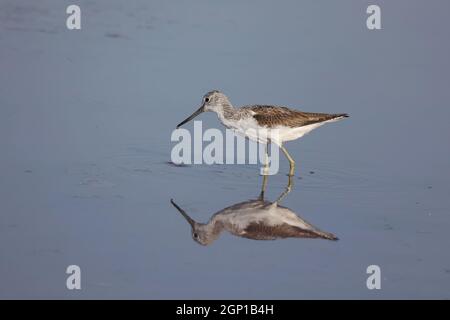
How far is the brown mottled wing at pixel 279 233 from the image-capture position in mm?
8422

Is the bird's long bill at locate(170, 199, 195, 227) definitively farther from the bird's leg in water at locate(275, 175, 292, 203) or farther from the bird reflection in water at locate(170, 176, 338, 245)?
the bird's leg in water at locate(275, 175, 292, 203)

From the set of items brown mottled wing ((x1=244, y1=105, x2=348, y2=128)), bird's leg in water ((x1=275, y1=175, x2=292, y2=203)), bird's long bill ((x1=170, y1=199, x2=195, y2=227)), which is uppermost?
brown mottled wing ((x1=244, y1=105, x2=348, y2=128))

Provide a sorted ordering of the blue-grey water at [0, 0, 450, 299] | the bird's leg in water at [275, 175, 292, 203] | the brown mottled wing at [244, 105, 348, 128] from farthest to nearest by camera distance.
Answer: the brown mottled wing at [244, 105, 348, 128] → the bird's leg in water at [275, 175, 292, 203] → the blue-grey water at [0, 0, 450, 299]

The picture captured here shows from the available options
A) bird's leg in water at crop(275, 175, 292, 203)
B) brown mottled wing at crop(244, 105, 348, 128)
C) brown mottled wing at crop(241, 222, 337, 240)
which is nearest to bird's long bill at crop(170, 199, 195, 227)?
brown mottled wing at crop(241, 222, 337, 240)

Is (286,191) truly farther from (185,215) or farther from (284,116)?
(185,215)

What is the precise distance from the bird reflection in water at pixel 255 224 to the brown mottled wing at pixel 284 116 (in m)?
1.66

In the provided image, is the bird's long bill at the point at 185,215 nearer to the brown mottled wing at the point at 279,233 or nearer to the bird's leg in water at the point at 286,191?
the brown mottled wing at the point at 279,233

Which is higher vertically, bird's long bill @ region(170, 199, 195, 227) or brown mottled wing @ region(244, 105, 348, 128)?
brown mottled wing @ region(244, 105, 348, 128)

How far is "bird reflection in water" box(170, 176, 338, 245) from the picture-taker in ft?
27.6

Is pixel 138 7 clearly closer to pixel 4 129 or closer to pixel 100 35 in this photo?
pixel 100 35

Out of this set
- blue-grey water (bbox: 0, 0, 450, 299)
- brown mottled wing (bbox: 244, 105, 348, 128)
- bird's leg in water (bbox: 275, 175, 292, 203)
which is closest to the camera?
blue-grey water (bbox: 0, 0, 450, 299)

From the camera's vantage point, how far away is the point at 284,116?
10781 millimetres

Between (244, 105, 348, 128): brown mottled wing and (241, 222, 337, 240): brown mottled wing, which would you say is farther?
(244, 105, 348, 128): brown mottled wing

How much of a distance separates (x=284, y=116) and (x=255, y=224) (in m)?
2.42
